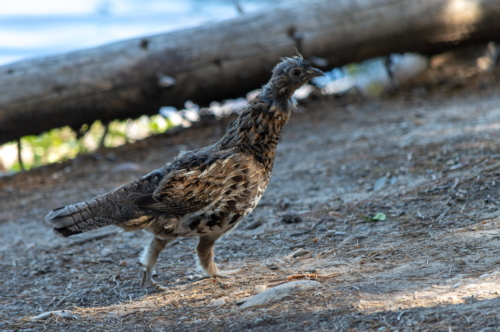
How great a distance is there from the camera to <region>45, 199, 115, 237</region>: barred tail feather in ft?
13.7

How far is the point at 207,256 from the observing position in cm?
446

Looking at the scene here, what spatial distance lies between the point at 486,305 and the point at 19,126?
7.01 meters

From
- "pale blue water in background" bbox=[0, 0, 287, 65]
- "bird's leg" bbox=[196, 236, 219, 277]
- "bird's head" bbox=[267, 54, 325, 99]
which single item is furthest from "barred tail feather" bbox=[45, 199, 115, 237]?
"pale blue water in background" bbox=[0, 0, 287, 65]

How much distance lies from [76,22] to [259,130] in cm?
661

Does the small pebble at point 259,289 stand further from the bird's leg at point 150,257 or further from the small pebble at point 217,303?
the bird's leg at point 150,257

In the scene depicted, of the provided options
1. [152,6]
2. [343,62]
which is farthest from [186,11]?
[343,62]

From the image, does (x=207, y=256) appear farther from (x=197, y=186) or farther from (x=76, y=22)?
(x=76, y=22)

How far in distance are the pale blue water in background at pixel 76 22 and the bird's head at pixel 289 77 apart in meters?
5.11

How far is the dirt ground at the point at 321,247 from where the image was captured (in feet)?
11.0

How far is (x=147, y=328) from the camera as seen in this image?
11.9 feet

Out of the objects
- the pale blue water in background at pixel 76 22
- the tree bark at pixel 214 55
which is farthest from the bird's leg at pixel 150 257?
Result: the pale blue water in background at pixel 76 22

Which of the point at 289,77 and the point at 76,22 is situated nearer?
the point at 289,77

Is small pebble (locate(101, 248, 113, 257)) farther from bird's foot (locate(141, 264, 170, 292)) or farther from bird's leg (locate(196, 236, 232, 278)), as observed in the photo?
bird's leg (locate(196, 236, 232, 278))

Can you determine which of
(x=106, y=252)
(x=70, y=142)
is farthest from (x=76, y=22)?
(x=106, y=252)
